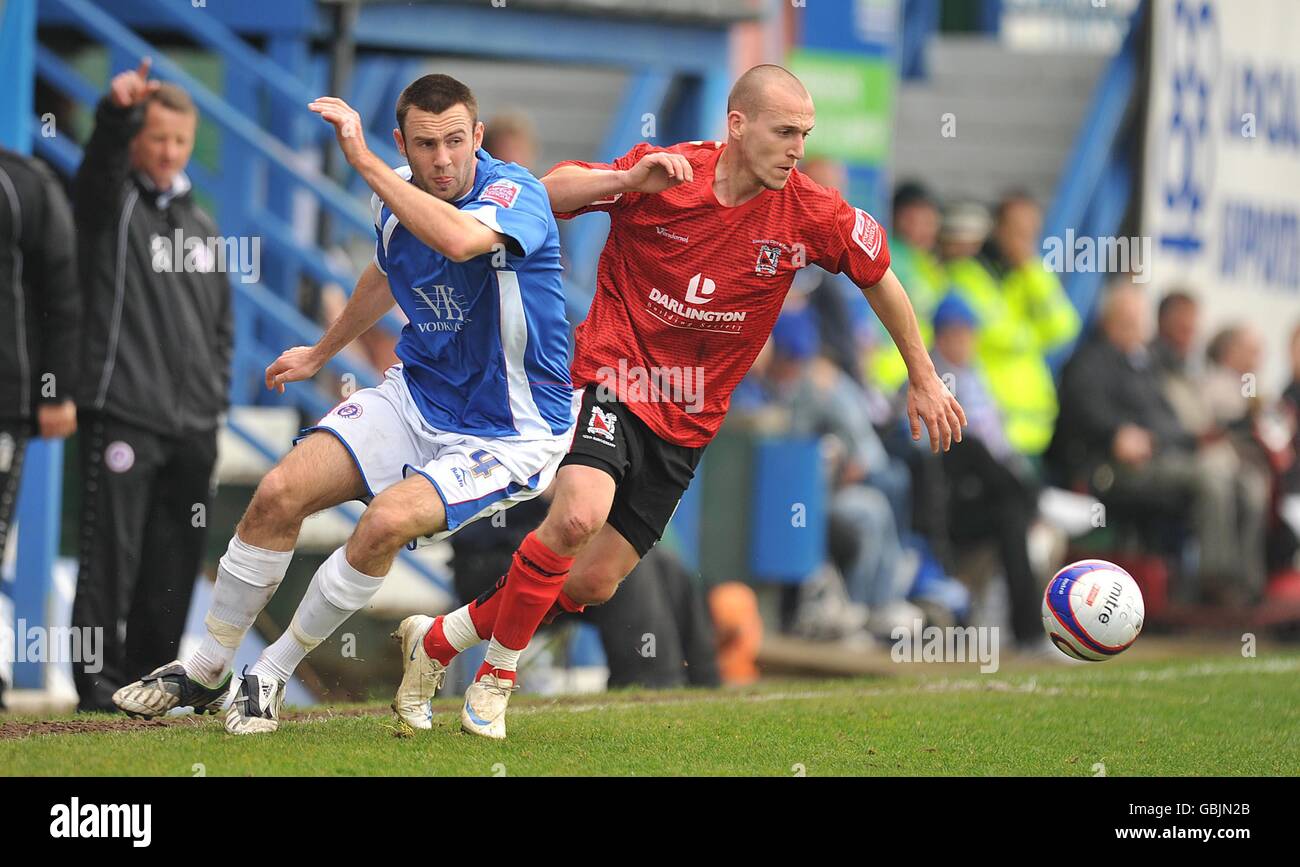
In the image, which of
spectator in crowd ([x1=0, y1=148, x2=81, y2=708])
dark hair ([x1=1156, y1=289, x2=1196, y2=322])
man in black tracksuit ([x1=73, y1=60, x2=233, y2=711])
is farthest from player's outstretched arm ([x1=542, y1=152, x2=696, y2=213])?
dark hair ([x1=1156, y1=289, x2=1196, y2=322])

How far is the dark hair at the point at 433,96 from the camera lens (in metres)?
6.50

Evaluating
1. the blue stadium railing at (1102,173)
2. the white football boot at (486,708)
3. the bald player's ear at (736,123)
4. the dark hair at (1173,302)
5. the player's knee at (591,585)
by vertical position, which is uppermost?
the blue stadium railing at (1102,173)

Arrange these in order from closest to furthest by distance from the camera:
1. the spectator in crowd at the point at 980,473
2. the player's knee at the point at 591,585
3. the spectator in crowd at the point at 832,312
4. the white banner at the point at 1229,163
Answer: the player's knee at the point at 591,585 → the spectator in crowd at the point at 980,473 → the spectator in crowd at the point at 832,312 → the white banner at the point at 1229,163

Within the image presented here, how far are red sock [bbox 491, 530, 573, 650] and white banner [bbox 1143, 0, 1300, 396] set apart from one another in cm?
1146

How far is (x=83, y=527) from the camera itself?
8.84m

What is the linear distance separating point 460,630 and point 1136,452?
26.3 feet

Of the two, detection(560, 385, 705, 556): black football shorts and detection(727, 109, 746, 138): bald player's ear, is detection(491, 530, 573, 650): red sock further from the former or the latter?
detection(727, 109, 746, 138): bald player's ear

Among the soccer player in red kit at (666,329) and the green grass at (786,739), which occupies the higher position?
the soccer player in red kit at (666,329)

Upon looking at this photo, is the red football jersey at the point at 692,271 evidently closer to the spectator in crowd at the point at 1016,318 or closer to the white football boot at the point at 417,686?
the white football boot at the point at 417,686

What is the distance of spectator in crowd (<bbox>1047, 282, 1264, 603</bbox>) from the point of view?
13.9m

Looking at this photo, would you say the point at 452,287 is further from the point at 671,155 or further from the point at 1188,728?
the point at 1188,728

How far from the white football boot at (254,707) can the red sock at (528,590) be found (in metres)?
0.86

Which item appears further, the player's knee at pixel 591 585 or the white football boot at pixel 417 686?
the player's knee at pixel 591 585

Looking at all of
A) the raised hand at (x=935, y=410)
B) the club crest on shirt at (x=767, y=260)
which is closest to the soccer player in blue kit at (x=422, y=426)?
the club crest on shirt at (x=767, y=260)
